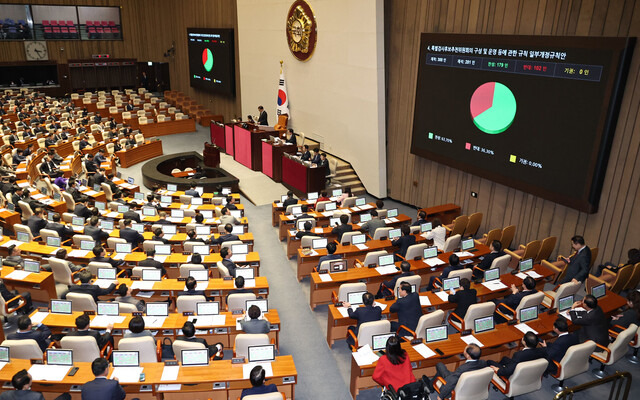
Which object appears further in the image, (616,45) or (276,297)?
(276,297)

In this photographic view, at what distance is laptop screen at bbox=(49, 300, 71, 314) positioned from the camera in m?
7.56

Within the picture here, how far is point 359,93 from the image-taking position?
1554 cm

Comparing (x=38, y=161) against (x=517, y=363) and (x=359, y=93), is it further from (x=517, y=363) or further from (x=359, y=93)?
(x=517, y=363)

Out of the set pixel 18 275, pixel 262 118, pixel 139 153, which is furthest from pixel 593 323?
pixel 139 153

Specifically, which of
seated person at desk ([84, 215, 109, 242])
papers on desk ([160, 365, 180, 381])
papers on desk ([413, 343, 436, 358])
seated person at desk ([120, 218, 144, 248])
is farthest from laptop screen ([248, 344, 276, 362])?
seated person at desk ([84, 215, 109, 242])

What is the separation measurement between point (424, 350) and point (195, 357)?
318 cm

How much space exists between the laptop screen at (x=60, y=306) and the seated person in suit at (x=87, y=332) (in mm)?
770

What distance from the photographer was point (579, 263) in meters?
9.06

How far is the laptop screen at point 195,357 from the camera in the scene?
630 cm

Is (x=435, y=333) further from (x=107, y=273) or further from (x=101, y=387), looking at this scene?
(x=107, y=273)

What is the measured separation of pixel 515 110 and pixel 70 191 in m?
12.1

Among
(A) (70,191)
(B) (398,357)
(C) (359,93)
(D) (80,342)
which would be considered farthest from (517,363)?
(A) (70,191)

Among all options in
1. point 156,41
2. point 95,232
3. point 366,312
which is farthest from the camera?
point 156,41

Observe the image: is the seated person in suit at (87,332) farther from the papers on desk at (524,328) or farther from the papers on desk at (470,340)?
the papers on desk at (524,328)
